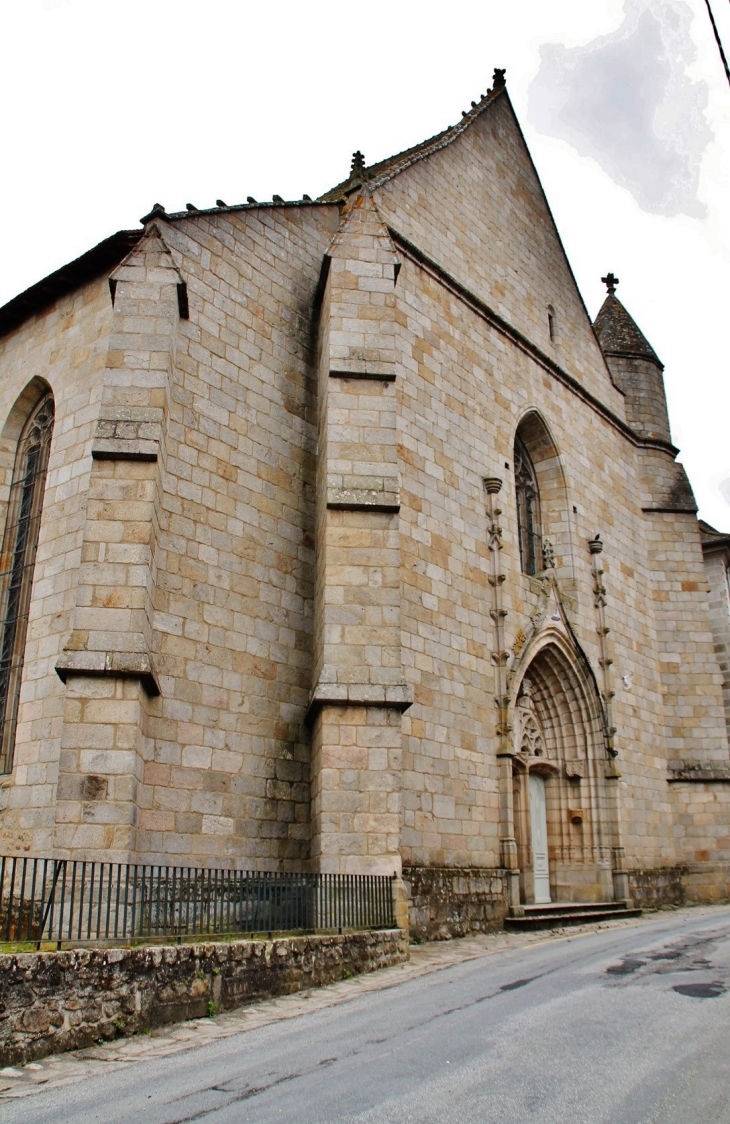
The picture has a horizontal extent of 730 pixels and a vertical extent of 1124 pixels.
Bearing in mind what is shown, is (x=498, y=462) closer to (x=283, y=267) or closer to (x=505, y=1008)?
(x=283, y=267)

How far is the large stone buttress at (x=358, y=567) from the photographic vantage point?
357 inches

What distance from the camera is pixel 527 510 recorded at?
16219 mm

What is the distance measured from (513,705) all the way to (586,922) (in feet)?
10.5

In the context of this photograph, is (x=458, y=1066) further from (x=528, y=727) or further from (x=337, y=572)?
(x=528, y=727)

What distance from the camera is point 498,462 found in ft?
46.9

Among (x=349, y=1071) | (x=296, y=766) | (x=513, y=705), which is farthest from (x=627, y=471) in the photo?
(x=349, y=1071)

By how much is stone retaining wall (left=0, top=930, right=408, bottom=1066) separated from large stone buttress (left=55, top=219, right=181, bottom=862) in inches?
65.0

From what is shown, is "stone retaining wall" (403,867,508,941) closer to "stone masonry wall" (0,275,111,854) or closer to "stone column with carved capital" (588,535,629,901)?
"stone column with carved capital" (588,535,629,901)

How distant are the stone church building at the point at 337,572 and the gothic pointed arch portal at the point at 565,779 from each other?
5cm

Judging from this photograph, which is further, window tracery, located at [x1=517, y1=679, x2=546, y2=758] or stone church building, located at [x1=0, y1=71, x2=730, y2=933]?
window tracery, located at [x1=517, y1=679, x2=546, y2=758]

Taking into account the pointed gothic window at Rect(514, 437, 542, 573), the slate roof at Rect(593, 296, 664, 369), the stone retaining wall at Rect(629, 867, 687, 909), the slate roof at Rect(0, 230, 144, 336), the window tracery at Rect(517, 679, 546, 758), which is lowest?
the stone retaining wall at Rect(629, 867, 687, 909)

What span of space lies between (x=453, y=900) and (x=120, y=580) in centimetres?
547

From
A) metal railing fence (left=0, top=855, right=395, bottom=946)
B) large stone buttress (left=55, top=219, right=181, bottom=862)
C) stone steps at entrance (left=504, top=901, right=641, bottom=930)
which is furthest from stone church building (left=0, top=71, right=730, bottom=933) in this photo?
metal railing fence (left=0, top=855, right=395, bottom=946)

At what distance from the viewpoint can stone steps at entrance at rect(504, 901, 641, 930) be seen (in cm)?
1171
